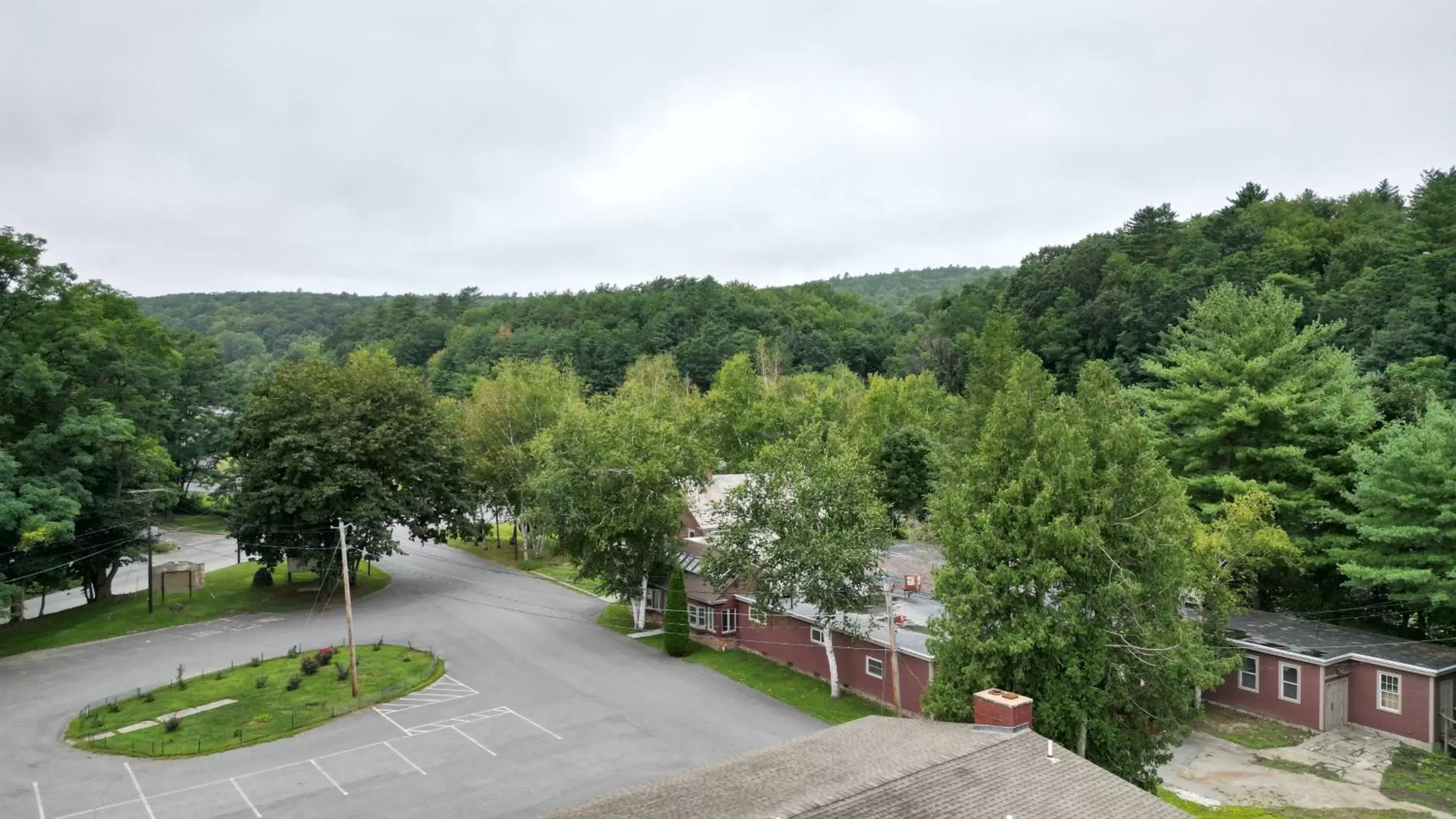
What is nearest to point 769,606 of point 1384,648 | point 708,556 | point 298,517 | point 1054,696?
point 708,556

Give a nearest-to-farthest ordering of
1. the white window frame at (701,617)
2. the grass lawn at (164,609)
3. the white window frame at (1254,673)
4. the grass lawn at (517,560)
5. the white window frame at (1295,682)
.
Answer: the white window frame at (1295,682), the white window frame at (1254,673), the white window frame at (701,617), the grass lawn at (164,609), the grass lawn at (517,560)

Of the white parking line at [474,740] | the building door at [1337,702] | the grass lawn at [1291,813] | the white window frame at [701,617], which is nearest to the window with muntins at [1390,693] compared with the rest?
the building door at [1337,702]

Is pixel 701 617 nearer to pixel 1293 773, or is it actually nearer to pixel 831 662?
pixel 831 662

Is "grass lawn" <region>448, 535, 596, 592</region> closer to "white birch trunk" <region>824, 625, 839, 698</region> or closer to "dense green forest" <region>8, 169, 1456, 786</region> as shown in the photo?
"dense green forest" <region>8, 169, 1456, 786</region>

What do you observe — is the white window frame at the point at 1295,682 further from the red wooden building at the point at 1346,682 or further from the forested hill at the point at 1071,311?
the forested hill at the point at 1071,311

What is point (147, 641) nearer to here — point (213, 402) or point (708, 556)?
point (708, 556)

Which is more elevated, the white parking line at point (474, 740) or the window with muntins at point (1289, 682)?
the window with muntins at point (1289, 682)

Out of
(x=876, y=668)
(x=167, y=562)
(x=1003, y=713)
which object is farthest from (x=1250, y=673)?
(x=167, y=562)
